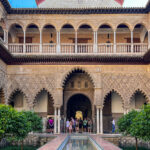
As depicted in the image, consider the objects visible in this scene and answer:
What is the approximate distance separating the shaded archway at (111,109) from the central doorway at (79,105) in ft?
6.63

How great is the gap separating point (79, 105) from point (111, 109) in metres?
2.87

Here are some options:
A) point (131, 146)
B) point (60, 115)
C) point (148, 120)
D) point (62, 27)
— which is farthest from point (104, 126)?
point (148, 120)

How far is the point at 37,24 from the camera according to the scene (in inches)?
731

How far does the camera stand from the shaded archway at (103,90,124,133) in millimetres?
19641

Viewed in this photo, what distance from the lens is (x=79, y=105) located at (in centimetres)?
2175

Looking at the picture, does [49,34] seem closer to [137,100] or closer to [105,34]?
[105,34]

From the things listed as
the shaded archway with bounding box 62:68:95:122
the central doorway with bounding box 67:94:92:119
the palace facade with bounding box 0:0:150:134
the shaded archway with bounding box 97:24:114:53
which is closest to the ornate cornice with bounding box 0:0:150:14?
the palace facade with bounding box 0:0:150:134

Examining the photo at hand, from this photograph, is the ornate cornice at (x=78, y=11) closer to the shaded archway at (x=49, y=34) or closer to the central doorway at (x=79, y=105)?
the shaded archway at (x=49, y=34)

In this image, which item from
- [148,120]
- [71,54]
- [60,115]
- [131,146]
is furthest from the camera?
[60,115]

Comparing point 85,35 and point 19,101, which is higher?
point 85,35

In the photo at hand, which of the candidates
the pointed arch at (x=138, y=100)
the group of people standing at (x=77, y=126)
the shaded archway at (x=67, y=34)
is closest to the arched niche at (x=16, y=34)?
the shaded archway at (x=67, y=34)

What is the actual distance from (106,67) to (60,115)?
4.16m

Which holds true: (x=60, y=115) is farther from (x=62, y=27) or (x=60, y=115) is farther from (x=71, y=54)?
(x=62, y=27)

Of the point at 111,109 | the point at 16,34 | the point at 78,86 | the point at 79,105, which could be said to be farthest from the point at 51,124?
the point at 16,34
